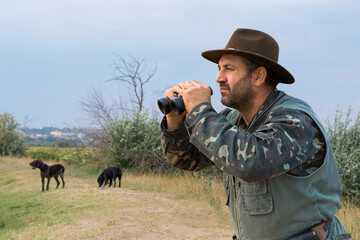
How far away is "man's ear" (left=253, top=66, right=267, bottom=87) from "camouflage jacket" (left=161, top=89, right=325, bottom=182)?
0.98ft

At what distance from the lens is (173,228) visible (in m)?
7.54

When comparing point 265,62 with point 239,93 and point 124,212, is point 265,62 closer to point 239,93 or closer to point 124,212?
point 239,93

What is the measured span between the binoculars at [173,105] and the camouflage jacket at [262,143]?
207mm

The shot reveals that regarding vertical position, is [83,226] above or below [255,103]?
below

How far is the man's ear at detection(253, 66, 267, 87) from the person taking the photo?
2676 millimetres

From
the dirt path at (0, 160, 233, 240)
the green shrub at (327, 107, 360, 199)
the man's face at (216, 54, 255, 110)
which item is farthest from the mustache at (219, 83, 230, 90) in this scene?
the green shrub at (327, 107, 360, 199)

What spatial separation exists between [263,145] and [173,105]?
0.71 m

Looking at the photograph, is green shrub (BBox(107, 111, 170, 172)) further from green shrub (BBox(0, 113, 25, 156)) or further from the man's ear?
green shrub (BBox(0, 113, 25, 156))

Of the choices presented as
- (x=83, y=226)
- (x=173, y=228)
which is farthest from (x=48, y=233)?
(x=173, y=228)

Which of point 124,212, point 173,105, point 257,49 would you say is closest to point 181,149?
point 173,105

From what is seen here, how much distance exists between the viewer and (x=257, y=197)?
7.93 feet

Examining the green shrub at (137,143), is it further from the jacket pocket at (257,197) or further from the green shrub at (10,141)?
the green shrub at (10,141)

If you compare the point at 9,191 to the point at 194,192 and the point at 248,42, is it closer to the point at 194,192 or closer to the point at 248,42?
the point at 194,192

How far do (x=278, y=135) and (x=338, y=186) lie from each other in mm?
652
